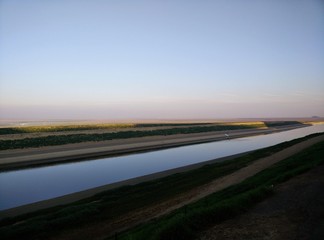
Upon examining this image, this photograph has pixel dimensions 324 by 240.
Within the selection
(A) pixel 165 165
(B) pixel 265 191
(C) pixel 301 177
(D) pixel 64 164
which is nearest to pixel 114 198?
(B) pixel 265 191

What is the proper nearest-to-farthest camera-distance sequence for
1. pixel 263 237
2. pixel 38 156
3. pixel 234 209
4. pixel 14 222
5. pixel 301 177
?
pixel 263 237
pixel 234 209
pixel 14 222
pixel 301 177
pixel 38 156

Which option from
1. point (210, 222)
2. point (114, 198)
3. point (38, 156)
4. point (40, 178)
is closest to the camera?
point (210, 222)

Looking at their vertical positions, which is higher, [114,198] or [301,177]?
[301,177]

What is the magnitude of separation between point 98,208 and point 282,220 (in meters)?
9.00

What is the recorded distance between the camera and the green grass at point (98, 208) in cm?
1158

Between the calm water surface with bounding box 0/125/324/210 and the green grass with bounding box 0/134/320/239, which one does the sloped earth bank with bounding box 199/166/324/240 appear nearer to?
the green grass with bounding box 0/134/320/239

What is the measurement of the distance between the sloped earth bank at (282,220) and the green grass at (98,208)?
640 centimetres

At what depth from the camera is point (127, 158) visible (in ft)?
112

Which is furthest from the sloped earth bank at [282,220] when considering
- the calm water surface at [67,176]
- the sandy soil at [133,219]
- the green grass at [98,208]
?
the calm water surface at [67,176]

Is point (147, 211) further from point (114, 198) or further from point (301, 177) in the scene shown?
point (301, 177)

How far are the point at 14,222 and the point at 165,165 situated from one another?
58.6ft

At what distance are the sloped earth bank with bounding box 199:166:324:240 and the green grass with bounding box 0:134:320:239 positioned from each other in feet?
21.0

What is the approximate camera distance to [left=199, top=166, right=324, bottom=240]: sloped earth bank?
749cm

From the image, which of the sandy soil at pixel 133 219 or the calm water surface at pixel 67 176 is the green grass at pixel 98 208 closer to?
the sandy soil at pixel 133 219
